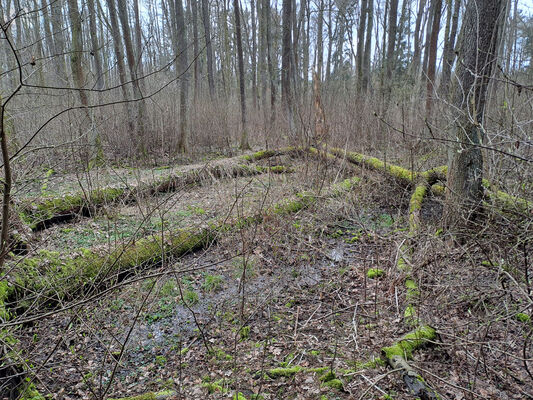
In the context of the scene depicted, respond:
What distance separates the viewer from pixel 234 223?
521cm

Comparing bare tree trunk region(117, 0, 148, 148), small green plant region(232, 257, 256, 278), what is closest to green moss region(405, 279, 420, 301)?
small green plant region(232, 257, 256, 278)

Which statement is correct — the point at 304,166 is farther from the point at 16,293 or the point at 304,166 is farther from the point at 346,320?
the point at 16,293

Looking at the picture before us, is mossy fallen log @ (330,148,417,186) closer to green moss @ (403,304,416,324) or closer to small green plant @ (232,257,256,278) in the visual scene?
small green plant @ (232,257,256,278)

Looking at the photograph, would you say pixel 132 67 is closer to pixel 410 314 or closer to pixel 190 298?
pixel 190 298

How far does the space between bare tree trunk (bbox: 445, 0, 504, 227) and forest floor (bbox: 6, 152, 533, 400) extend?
694mm

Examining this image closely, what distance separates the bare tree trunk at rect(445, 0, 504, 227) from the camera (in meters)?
3.84

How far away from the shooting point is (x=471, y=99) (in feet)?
11.6

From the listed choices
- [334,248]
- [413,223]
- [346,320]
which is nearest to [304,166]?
[334,248]

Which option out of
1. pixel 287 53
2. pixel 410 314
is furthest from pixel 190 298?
pixel 287 53

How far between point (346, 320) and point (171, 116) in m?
8.56

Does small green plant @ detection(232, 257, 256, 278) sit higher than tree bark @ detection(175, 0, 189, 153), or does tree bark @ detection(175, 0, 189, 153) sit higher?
tree bark @ detection(175, 0, 189, 153)

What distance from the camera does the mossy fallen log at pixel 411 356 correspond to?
221cm

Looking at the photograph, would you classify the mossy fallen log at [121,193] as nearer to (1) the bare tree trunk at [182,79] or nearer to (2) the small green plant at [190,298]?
(2) the small green plant at [190,298]

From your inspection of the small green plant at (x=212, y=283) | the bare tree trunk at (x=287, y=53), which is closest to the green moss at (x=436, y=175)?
the bare tree trunk at (x=287, y=53)
